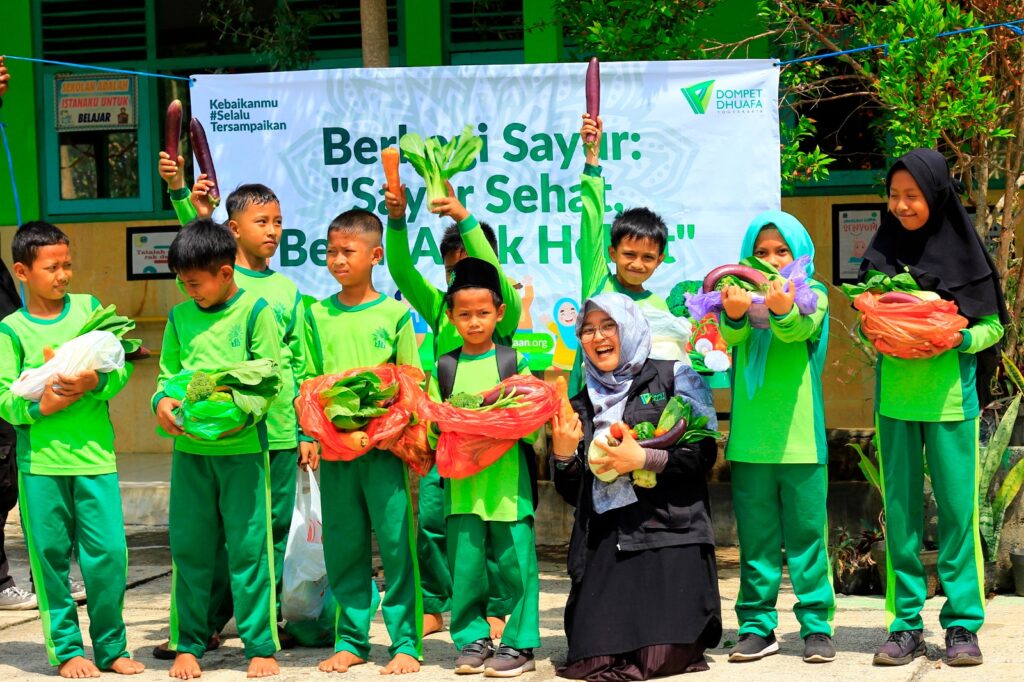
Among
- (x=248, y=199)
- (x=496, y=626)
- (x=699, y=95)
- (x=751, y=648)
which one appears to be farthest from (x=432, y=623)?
(x=699, y=95)

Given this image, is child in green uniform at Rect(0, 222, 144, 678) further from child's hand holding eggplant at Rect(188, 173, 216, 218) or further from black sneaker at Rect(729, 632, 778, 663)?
black sneaker at Rect(729, 632, 778, 663)

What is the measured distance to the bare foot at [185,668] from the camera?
5.18 metres

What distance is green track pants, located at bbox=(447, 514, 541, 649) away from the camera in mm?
5137

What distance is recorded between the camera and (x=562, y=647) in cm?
559

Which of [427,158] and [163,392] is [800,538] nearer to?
[427,158]

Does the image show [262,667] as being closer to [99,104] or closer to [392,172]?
[392,172]

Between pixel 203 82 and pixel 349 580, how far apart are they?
283 centimetres

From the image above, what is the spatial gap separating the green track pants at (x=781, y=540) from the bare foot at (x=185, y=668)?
2.05 metres

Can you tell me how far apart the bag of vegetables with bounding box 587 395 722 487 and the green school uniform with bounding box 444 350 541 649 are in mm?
316

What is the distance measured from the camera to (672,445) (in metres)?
5.08

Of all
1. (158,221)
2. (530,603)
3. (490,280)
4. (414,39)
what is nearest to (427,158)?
(490,280)

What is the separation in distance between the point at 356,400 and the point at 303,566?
2.98ft

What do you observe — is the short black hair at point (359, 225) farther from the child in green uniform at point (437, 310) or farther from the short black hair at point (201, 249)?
the short black hair at point (201, 249)

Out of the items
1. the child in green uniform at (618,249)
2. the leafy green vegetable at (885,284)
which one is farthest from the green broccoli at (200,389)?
the leafy green vegetable at (885,284)
